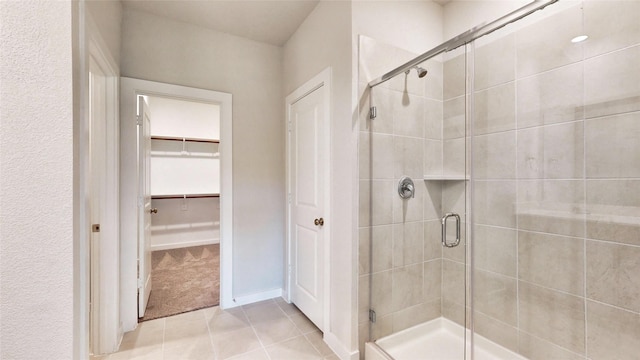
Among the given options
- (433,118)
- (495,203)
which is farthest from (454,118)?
(495,203)

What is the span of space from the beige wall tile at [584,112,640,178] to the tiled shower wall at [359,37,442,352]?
2.59 feet

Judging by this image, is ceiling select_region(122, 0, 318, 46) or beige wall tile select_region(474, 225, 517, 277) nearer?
beige wall tile select_region(474, 225, 517, 277)

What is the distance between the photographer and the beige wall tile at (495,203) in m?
1.73

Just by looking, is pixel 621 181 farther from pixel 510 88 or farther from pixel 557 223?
pixel 510 88

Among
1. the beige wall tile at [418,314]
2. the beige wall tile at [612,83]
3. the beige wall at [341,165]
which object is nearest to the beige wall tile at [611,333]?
the beige wall tile at [418,314]

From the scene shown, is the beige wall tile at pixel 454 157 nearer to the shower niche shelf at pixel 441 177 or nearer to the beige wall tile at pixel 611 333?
the shower niche shelf at pixel 441 177

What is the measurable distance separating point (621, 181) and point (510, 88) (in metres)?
0.76

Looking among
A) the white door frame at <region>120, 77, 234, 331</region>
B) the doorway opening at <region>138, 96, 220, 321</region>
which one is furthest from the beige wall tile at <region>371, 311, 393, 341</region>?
the doorway opening at <region>138, 96, 220, 321</region>

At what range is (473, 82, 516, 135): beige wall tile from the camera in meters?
1.72

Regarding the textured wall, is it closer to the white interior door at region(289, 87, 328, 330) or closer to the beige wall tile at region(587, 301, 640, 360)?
the white interior door at region(289, 87, 328, 330)

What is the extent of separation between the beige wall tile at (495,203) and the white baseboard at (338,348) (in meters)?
1.20

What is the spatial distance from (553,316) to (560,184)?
78 centimetres

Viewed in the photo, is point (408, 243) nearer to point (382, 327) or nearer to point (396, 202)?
point (396, 202)

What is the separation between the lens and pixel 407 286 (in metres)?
1.91
